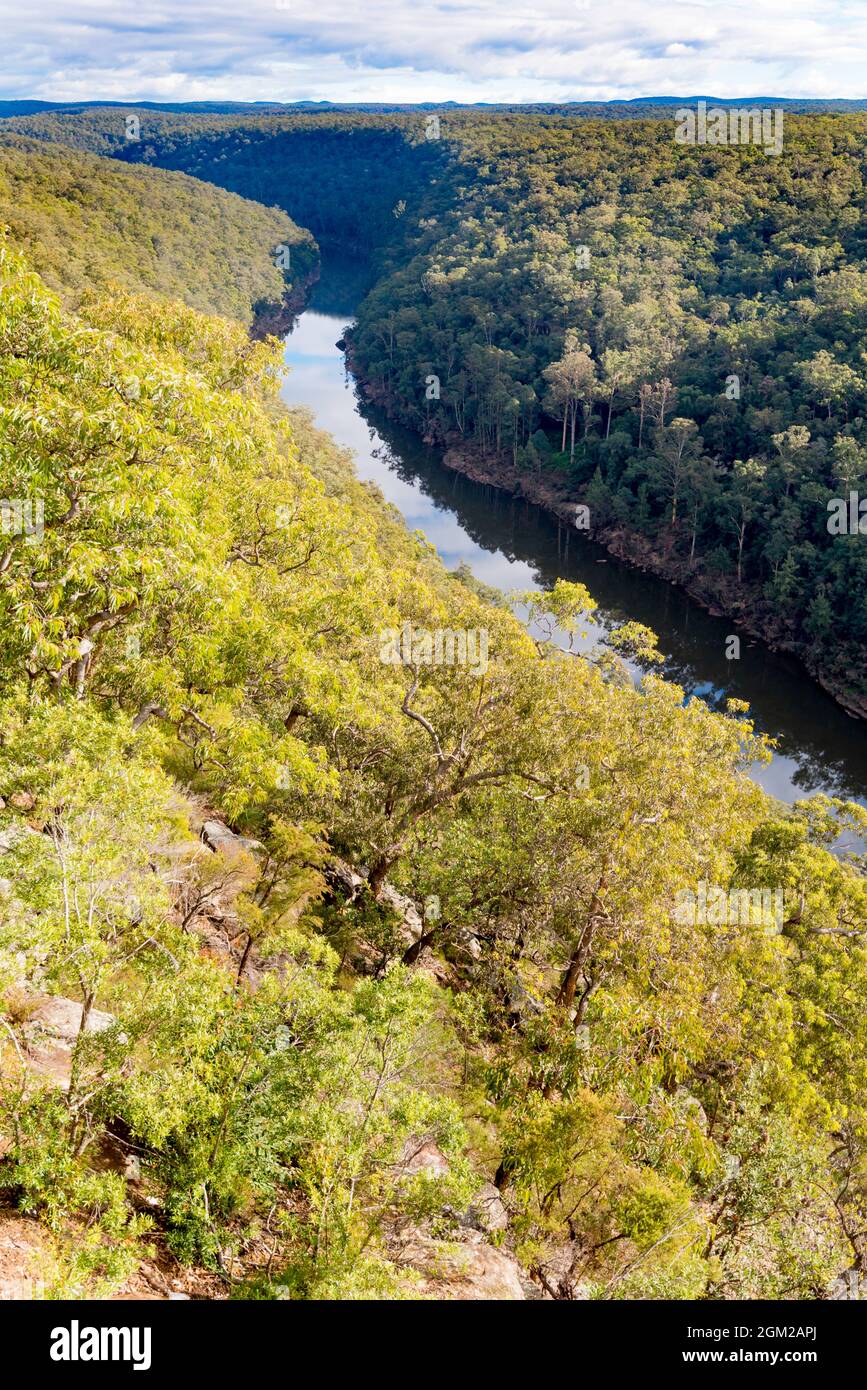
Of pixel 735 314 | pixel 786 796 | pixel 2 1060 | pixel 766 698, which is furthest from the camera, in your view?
pixel 735 314

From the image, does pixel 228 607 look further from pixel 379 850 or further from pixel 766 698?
pixel 766 698

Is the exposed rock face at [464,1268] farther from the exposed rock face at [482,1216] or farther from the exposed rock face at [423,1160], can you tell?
the exposed rock face at [423,1160]

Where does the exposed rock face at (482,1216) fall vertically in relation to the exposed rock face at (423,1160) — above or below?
below

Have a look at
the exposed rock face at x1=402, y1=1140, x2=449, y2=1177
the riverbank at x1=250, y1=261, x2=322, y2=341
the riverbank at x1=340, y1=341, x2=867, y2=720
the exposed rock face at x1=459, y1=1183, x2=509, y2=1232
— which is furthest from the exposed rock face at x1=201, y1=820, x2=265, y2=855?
the riverbank at x1=250, y1=261, x2=322, y2=341

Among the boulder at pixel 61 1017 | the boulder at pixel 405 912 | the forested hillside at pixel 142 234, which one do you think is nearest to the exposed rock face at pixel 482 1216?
the boulder at pixel 61 1017

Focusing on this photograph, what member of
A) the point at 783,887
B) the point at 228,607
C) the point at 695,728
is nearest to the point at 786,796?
the point at 783,887

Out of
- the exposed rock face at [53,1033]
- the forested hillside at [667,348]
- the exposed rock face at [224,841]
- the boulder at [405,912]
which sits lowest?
the boulder at [405,912]

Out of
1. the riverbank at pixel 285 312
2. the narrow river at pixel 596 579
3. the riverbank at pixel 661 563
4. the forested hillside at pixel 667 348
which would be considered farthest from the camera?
the riverbank at pixel 285 312
